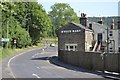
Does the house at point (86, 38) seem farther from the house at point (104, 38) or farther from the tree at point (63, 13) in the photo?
the tree at point (63, 13)

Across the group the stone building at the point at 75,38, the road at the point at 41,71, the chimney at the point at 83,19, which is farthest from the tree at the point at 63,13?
the road at the point at 41,71

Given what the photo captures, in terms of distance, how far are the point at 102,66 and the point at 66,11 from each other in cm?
10853

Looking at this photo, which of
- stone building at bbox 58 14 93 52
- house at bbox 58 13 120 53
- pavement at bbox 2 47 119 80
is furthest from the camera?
house at bbox 58 13 120 53

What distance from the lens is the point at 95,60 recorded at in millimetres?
33062

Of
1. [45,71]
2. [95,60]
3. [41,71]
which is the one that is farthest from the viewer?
A: [95,60]

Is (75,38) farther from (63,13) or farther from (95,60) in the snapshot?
(63,13)

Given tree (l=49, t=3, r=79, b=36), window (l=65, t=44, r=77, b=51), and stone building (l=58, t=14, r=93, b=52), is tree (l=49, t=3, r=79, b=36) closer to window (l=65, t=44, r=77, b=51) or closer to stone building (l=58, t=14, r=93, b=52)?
stone building (l=58, t=14, r=93, b=52)

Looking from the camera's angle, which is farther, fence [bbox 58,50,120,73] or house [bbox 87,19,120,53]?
house [bbox 87,19,120,53]

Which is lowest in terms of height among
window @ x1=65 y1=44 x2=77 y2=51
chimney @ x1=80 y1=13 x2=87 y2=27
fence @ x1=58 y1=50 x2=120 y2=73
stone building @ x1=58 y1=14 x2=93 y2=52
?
fence @ x1=58 y1=50 x2=120 y2=73

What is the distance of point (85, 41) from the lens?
170ft

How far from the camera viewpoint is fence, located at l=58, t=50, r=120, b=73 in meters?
28.8

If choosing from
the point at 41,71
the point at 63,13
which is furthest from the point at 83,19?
the point at 63,13

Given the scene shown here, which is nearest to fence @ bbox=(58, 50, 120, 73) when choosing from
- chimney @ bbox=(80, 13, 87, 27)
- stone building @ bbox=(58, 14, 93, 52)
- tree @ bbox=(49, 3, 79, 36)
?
stone building @ bbox=(58, 14, 93, 52)

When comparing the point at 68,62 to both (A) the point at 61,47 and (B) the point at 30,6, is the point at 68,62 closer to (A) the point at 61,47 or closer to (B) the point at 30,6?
(A) the point at 61,47
